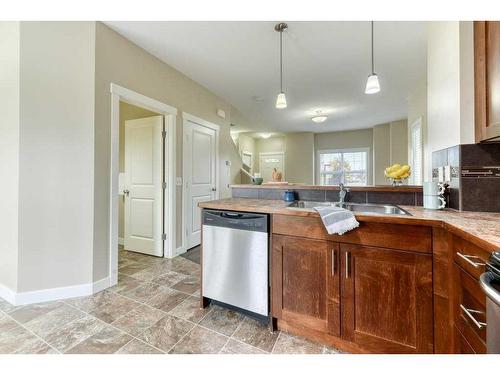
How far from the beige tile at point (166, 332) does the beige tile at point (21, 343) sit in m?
0.57

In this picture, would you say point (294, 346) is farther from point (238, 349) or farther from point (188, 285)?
point (188, 285)

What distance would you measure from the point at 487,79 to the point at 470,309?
1251 mm

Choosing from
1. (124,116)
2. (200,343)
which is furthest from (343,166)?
(200,343)

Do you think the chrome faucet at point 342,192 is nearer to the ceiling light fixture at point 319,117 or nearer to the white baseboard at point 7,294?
the white baseboard at point 7,294

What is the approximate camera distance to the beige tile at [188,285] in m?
2.19

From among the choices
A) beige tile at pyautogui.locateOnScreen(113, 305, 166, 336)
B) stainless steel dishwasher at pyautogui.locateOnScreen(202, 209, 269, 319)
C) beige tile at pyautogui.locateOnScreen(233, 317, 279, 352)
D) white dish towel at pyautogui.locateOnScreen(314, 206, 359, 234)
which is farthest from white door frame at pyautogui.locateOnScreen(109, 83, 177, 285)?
white dish towel at pyautogui.locateOnScreen(314, 206, 359, 234)

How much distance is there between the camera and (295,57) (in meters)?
2.76

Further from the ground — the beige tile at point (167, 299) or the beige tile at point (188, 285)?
the beige tile at point (188, 285)

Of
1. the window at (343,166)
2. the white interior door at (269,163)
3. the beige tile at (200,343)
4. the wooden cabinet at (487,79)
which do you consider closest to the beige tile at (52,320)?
the beige tile at (200,343)

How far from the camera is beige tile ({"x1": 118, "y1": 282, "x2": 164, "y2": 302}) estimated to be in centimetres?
205

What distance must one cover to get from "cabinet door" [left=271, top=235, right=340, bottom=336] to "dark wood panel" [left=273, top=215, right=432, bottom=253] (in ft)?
0.17
